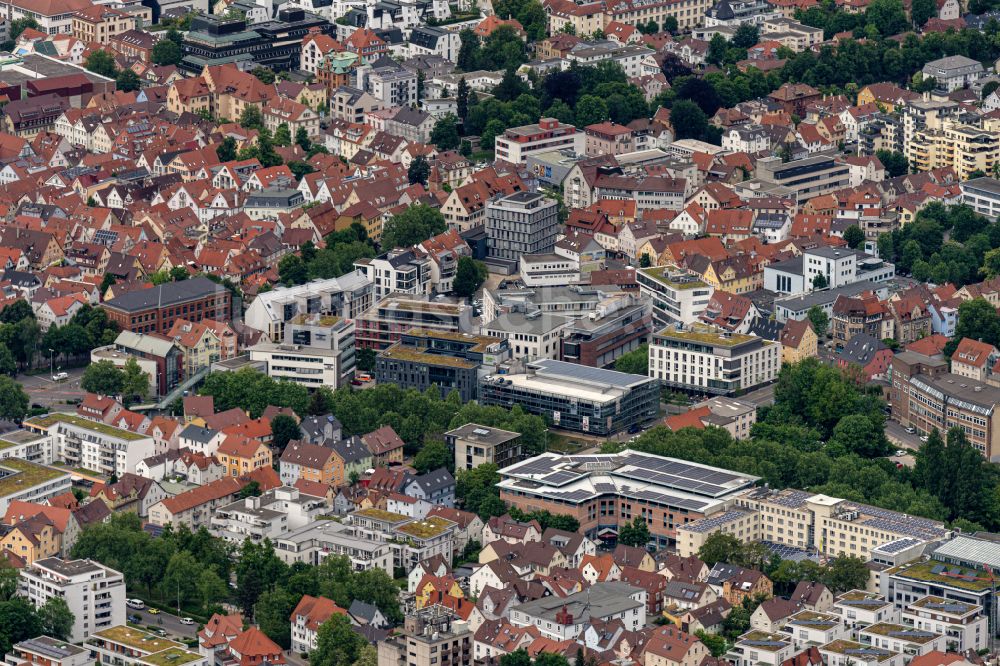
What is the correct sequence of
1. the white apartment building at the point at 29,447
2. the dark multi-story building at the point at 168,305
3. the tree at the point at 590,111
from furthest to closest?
1. the tree at the point at 590,111
2. the dark multi-story building at the point at 168,305
3. the white apartment building at the point at 29,447

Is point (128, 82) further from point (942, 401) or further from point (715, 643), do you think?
point (715, 643)

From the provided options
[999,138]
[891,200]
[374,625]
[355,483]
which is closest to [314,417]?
[355,483]

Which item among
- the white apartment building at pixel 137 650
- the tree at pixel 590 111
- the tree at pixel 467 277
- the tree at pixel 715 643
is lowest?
the white apartment building at pixel 137 650

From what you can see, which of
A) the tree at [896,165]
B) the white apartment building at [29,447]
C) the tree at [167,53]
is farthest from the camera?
the tree at [167,53]

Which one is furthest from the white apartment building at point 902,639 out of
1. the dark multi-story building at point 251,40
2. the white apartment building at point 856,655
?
the dark multi-story building at point 251,40

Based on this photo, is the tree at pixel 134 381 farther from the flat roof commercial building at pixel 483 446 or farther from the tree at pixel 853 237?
the tree at pixel 853 237

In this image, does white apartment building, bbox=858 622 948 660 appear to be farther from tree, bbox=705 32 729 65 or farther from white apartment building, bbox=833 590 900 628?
tree, bbox=705 32 729 65

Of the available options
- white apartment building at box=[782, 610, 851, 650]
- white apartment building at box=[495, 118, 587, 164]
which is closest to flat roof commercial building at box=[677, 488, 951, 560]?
white apartment building at box=[782, 610, 851, 650]
